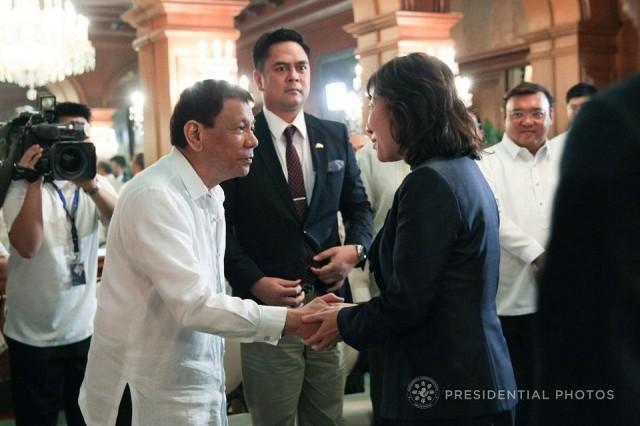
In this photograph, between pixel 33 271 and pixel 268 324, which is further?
pixel 33 271

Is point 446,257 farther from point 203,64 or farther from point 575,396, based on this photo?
point 203,64

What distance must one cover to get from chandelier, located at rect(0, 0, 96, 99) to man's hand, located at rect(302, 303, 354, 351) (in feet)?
18.4

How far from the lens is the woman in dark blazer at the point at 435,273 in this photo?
1718 millimetres

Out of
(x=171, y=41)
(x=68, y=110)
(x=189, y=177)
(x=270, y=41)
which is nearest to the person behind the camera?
(x=189, y=177)

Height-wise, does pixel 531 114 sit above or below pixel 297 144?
above

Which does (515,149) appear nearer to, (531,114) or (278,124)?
(531,114)

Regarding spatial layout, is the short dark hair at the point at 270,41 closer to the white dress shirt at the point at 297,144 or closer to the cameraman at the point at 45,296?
the white dress shirt at the point at 297,144

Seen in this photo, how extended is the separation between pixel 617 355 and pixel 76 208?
2584mm

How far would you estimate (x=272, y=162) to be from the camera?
2570 millimetres

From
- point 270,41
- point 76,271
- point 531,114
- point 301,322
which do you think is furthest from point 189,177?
point 531,114

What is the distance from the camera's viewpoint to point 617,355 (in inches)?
32.1

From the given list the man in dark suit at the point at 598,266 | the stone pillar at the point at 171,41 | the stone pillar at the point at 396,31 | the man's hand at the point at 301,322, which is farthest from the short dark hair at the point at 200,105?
the stone pillar at the point at 396,31

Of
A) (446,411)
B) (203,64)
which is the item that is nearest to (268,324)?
(446,411)

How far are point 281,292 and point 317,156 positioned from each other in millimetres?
536
